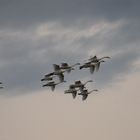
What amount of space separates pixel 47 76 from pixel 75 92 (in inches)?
690

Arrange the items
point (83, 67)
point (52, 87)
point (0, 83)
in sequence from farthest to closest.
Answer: point (52, 87) < point (83, 67) < point (0, 83)

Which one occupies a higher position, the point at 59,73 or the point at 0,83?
the point at 59,73

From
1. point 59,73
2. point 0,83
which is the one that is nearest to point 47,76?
point 59,73

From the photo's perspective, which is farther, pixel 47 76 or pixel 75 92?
pixel 75 92

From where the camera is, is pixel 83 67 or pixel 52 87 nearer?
pixel 83 67

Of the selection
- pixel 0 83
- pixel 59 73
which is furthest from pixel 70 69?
pixel 0 83

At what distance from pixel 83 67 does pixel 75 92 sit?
58.9 feet

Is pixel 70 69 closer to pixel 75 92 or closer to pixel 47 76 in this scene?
pixel 47 76

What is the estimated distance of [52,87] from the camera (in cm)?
12306

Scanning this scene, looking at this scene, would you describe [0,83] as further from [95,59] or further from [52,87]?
[95,59]

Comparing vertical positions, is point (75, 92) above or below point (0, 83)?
above

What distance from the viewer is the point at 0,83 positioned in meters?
99.1

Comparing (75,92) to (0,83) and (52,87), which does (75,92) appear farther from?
(0,83)

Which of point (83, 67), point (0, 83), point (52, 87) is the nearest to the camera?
point (0, 83)
